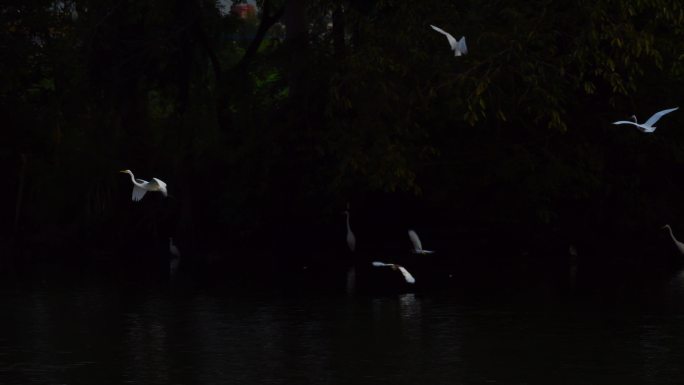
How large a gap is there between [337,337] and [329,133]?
50.5ft

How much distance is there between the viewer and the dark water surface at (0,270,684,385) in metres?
20.9

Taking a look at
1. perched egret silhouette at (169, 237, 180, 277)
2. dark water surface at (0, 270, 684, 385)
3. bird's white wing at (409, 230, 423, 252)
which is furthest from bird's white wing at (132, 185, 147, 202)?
bird's white wing at (409, 230, 423, 252)

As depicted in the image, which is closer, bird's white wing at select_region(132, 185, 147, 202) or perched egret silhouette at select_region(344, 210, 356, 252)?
bird's white wing at select_region(132, 185, 147, 202)

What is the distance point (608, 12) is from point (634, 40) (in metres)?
1.83

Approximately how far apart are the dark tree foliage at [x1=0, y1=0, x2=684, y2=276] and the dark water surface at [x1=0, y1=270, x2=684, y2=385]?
6.21 m

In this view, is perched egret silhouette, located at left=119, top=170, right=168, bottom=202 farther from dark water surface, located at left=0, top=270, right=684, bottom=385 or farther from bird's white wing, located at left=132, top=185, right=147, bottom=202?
dark water surface, located at left=0, top=270, right=684, bottom=385

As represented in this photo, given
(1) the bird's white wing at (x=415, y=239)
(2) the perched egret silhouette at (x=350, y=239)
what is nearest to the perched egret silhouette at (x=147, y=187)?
(1) the bird's white wing at (x=415, y=239)

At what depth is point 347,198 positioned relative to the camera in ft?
141

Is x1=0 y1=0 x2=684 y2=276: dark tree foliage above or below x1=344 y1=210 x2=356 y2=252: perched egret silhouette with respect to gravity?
above

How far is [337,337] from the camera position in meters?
25.3

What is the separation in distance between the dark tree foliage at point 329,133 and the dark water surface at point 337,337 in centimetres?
621

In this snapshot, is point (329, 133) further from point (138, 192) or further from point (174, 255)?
point (138, 192)

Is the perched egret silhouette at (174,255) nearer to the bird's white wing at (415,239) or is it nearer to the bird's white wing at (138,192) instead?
the bird's white wing at (415,239)

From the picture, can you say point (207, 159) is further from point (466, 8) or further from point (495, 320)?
point (495, 320)
